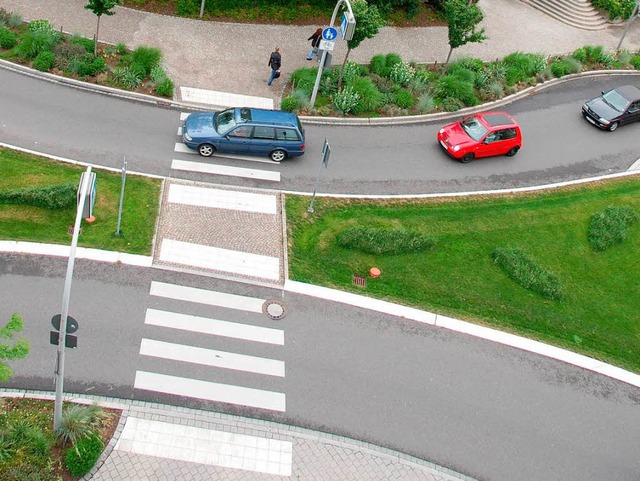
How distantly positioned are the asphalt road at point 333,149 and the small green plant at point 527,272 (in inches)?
139

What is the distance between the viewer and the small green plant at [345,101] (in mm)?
25812

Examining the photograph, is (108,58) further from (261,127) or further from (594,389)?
(594,389)

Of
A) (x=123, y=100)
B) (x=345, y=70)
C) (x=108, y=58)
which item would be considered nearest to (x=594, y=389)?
(x=345, y=70)

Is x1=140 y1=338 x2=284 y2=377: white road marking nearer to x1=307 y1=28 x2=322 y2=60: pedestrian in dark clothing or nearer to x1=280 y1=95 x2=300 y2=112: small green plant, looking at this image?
x1=280 y1=95 x2=300 y2=112: small green plant

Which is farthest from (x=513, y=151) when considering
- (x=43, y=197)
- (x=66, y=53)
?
(x=66, y=53)

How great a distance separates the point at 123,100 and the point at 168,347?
11.1 m

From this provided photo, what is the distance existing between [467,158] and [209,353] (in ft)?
41.5

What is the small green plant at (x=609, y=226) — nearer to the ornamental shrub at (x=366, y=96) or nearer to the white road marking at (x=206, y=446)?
the ornamental shrub at (x=366, y=96)

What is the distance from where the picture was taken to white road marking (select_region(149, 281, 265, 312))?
18.6 m

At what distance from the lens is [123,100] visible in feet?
80.6

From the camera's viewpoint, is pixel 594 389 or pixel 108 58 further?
pixel 108 58

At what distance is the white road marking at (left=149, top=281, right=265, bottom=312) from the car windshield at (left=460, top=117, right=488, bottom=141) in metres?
10.9

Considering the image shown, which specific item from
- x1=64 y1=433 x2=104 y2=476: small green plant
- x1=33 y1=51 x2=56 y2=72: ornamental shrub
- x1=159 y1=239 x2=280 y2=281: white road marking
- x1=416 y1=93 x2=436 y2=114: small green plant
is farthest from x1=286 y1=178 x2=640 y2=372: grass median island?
x1=33 y1=51 x2=56 y2=72: ornamental shrub

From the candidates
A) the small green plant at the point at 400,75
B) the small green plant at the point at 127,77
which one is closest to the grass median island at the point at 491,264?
the small green plant at the point at 400,75
